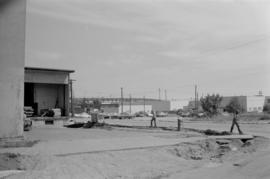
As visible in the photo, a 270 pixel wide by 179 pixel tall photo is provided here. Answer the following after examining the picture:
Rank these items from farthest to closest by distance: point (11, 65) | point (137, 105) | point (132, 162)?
point (137, 105) → point (11, 65) → point (132, 162)

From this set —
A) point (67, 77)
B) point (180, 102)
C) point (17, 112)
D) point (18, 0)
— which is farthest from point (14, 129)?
point (180, 102)

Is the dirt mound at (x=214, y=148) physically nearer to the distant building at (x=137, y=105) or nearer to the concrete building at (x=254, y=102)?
the concrete building at (x=254, y=102)

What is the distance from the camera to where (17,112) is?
15.6m

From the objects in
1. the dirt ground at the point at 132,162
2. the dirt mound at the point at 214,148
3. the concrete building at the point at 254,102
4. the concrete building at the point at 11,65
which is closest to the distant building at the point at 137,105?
the concrete building at the point at 254,102

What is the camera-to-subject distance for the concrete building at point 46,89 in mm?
38562

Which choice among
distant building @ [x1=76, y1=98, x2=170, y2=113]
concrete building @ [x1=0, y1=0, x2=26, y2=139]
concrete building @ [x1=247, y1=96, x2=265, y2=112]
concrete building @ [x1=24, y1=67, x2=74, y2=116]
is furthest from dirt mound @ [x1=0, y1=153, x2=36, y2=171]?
distant building @ [x1=76, y1=98, x2=170, y2=113]

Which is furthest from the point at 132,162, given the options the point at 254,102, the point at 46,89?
the point at 254,102

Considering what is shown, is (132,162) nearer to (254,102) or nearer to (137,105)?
(254,102)

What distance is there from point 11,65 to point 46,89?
2597 centimetres

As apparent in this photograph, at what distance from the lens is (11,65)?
Answer: 15.3 meters

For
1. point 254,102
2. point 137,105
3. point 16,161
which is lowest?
point 16,161

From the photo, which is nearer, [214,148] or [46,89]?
[214,148]

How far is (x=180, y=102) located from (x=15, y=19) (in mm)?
158033

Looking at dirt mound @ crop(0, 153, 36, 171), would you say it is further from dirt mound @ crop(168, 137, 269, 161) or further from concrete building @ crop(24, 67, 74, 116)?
concrete building @ crop(24, 67, 74, 116)
